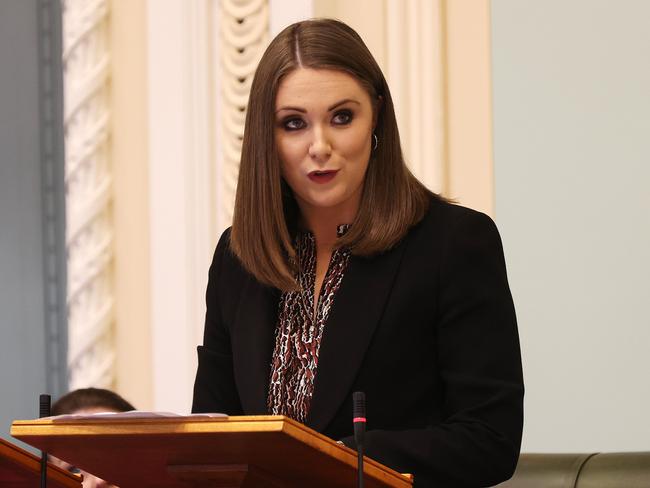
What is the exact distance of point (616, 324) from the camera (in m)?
3.72

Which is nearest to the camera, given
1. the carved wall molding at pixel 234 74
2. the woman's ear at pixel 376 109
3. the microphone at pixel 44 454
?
the microphone at pixel 44 454

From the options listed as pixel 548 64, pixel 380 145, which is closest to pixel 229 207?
pixel 548 64

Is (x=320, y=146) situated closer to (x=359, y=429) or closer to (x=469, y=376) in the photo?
(x=469, y=376)

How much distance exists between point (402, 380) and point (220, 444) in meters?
0.65

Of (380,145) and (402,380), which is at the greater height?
(380,145)

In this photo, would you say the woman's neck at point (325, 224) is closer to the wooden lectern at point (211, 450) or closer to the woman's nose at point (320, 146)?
the woman's nose at point (320, 146)

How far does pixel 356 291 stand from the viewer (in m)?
2.60

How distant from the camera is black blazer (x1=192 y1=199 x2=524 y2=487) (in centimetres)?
238

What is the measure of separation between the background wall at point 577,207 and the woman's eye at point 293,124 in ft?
4.62

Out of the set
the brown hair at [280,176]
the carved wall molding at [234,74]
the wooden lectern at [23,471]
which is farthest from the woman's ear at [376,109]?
the carved wall molding at [234,74]

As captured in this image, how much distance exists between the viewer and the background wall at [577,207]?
372 centimetres

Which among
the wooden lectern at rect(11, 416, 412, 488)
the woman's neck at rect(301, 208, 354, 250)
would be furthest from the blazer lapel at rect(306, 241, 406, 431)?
the wooden lectern at rect(11, 416, 412, 488)

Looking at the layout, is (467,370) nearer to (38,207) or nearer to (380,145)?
(380,145)

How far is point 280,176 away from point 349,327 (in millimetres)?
368
